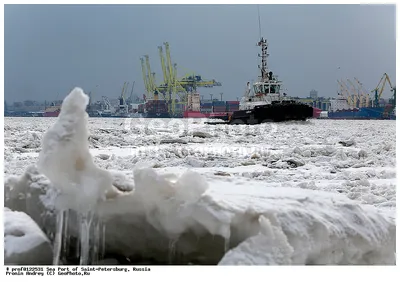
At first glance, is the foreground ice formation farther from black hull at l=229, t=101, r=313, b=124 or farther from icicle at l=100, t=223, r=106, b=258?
black hull at l=229, t=101, r=313, b=124

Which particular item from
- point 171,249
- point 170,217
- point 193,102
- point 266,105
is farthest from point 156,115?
point 170,217

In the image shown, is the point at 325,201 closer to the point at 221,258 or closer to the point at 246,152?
the point at 221,258

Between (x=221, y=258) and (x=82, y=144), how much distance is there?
48.1 inches

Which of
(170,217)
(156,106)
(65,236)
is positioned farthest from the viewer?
(156,106)

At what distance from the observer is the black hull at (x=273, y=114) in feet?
105

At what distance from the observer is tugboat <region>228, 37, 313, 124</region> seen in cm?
3225

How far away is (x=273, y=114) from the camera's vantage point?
106ft

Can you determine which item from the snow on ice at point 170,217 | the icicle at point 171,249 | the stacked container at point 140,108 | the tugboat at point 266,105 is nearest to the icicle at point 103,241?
the snow on ice at point 170,217

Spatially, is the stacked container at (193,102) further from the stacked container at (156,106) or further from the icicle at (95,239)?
the icicle at (95,239)

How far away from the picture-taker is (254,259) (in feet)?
9.91

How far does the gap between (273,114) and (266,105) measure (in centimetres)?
93

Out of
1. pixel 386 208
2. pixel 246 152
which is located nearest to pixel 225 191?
pixel 386 208

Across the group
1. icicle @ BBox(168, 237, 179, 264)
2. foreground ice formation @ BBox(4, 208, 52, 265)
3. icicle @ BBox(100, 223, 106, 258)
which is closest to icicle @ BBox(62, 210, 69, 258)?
foreground ice formation @ BBox(4, 208, 52, 265)

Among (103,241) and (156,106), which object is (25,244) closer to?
(103,241)
